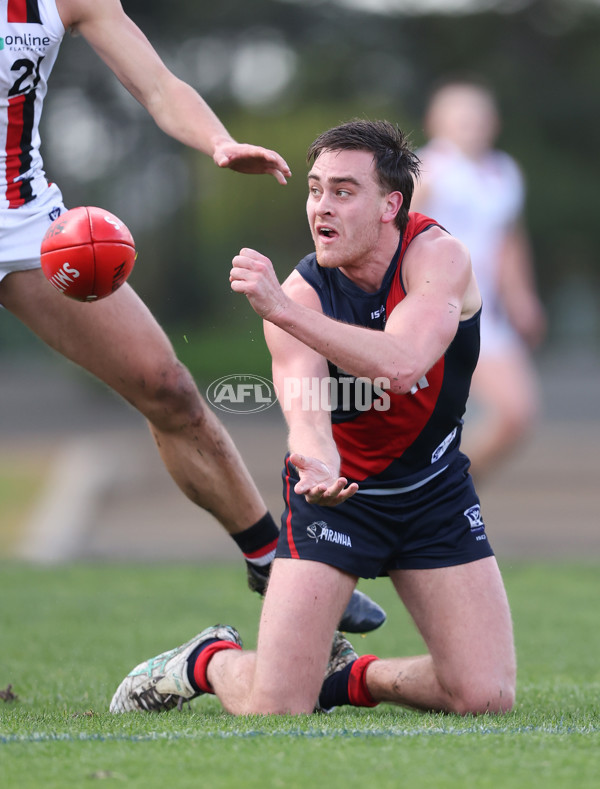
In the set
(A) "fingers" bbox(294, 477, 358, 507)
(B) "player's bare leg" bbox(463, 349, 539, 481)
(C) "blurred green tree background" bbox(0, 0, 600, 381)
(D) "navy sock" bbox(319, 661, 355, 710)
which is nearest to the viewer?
(A) "fingers" bbox(294, 477, 358, 507)

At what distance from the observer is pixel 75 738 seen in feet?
11.5

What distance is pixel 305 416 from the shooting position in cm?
402

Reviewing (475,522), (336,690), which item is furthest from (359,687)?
(475,522)

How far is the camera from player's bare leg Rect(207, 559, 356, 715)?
407 cm

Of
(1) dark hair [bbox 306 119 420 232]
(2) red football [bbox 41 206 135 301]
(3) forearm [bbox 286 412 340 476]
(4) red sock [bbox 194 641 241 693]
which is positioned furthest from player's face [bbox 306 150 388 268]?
(4) red sock [bbox 194 641 241 693]

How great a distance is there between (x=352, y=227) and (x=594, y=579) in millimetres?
4884

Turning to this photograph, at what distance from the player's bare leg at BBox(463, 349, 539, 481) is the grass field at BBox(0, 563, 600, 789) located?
3.20ft

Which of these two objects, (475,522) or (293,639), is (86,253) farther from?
(475,522)

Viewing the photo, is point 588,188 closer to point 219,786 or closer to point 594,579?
point 594,579

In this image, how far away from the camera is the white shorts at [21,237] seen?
14.5 ft

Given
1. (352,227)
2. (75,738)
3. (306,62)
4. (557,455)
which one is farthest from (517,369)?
(306,62)

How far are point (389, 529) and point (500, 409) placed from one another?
384 centimetres

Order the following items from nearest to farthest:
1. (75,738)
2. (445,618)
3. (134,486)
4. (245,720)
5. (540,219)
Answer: (75,738) → (245,720) → (445,618) → (134,486) → (540,219)

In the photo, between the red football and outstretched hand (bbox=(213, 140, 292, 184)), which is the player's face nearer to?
outstretched hand (bbox=(213, 140, 292, 184))
